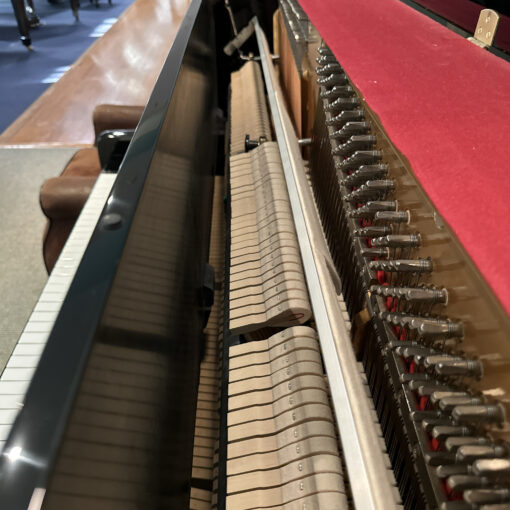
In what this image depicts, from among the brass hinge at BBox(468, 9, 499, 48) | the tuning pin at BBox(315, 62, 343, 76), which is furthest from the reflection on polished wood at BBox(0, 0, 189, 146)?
the brass hinge at BBox(468, 9, 499, 48)

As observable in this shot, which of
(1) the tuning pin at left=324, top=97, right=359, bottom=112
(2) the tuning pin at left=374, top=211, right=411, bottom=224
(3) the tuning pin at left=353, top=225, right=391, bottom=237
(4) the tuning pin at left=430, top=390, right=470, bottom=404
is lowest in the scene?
(4) the tuning pin at left=430, top=390, right=470, bottom=404

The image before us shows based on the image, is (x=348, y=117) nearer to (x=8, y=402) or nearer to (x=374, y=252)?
(x=374, y=252)

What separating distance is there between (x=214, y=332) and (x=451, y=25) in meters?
1.14

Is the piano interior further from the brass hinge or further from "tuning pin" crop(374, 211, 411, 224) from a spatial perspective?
the brass hinge

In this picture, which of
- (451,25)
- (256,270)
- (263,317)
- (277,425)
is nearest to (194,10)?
(451,25)

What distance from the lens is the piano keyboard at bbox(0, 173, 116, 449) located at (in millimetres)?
1188

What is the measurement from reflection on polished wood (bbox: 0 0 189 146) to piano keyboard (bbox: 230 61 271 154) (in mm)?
1187

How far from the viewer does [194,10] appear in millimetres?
2061

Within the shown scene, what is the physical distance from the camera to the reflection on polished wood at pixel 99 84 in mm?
3523

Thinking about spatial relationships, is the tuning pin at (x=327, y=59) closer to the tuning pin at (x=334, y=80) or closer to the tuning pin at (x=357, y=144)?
the tuning pin at (x=334, y=80)

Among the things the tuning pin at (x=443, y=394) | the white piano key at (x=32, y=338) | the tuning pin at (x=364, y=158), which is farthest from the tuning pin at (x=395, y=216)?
the white piano key at (x=32, y=338)

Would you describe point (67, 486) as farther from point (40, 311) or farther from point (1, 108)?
point (1, 108)

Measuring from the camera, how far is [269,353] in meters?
1.11

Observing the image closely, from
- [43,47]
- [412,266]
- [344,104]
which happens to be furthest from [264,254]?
[43,47]
